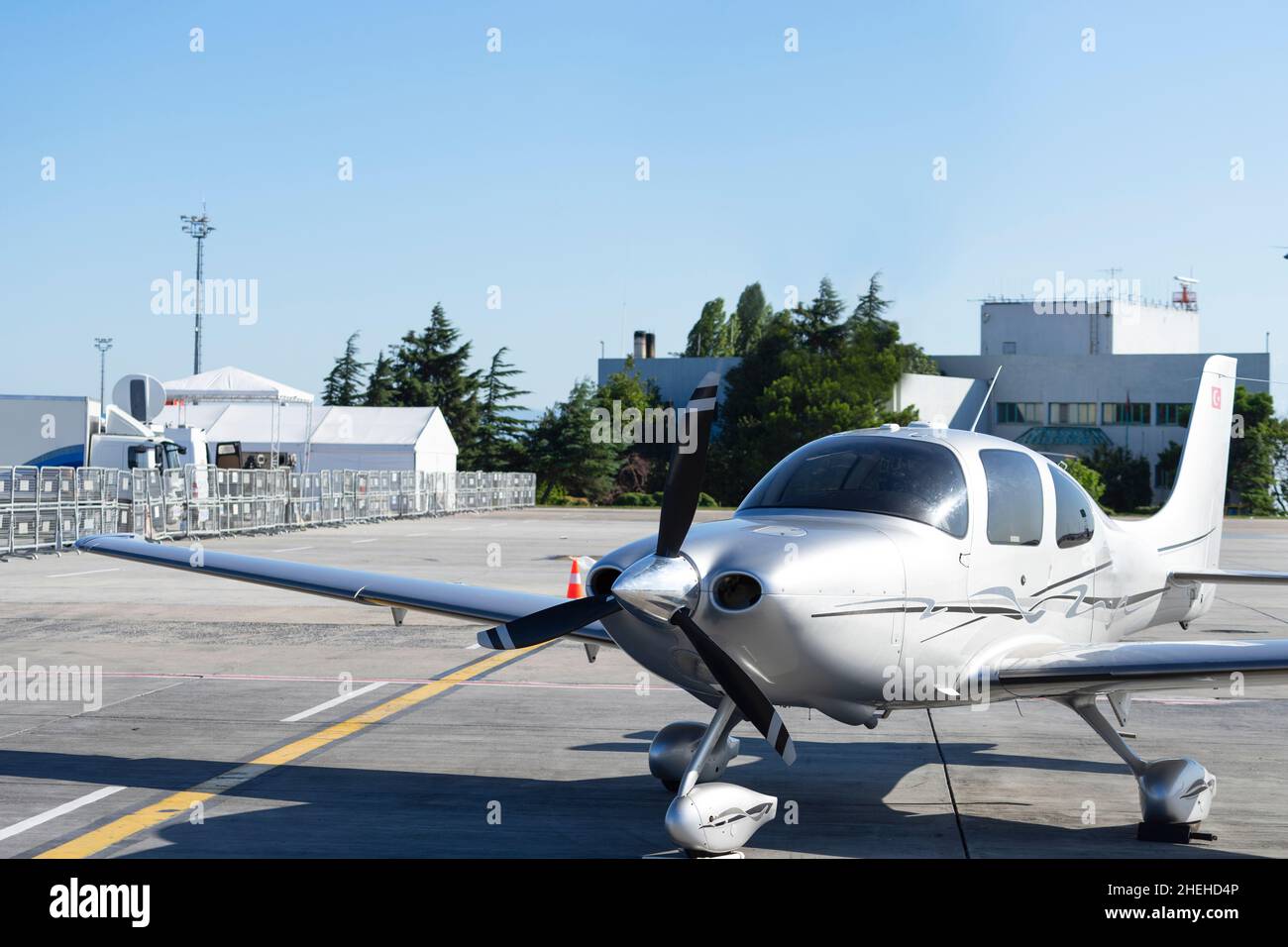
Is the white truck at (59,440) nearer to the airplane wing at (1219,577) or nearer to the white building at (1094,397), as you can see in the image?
the airplane wing at (1219,577)

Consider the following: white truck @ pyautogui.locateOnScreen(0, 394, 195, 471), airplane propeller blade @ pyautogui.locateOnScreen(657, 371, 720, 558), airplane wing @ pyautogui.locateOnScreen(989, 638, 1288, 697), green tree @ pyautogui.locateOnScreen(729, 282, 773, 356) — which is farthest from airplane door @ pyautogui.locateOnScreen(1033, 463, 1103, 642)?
green tree @ pyautogui.locateOnScreen(729, 282, 773, 356)

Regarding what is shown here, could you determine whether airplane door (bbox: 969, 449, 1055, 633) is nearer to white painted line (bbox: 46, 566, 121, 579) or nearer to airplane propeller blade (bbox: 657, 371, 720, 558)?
airplane propeller blade (bbox: 657, 371, 720, 558)

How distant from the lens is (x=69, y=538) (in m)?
28.8

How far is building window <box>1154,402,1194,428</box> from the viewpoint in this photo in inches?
3061

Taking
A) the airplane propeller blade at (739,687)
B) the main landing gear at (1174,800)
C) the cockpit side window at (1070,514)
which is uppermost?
the cockpit side window at (1070,514)

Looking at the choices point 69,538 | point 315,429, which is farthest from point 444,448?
point 69,538

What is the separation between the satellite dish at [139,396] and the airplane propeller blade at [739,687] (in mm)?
35776

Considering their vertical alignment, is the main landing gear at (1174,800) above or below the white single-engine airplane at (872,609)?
below

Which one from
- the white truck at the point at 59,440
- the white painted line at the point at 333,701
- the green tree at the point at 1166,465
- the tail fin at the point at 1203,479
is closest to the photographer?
the tail fin at the point at 1203,479

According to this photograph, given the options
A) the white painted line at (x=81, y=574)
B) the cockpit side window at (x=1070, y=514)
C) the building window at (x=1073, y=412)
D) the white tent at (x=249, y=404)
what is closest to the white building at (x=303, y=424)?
the white tent at (x=249, y=404)

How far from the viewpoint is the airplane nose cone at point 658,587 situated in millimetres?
5996

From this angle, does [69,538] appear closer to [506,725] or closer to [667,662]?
[506,725]
